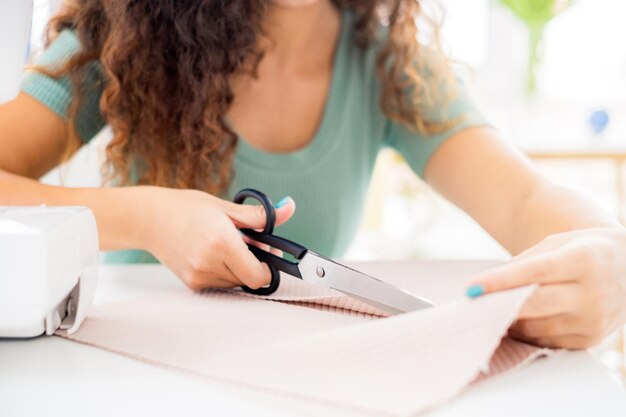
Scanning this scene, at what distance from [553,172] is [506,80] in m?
0.53

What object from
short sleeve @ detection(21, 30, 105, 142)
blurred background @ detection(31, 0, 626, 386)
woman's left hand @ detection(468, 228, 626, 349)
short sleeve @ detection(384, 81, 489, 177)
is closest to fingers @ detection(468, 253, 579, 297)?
woman's left hand @ detection(468, 228, 626, 349)

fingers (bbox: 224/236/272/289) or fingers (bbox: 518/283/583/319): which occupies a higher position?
fingers (bbox: 518/283/583/319)

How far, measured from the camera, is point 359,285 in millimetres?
624

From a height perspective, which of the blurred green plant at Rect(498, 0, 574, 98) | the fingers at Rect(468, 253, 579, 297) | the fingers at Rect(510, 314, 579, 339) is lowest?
the fingers at Rect(510, 314, 579, 339)

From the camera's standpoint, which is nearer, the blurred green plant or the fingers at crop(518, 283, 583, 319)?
the fingers at crop(518, 283, 583, 319)

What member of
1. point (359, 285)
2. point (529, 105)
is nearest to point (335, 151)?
point (359, 285)

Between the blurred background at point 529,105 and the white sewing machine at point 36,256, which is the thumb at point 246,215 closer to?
the white sewing machine at point 36,256

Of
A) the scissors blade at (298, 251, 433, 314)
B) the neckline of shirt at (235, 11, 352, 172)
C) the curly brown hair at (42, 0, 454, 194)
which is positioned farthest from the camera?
the neckline of shirt at (235, 11, 352, 172)

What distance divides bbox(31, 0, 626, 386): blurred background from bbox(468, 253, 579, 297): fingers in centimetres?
153

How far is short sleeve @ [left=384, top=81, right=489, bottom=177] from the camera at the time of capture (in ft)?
3.44

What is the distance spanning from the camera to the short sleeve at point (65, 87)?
0.98 metres

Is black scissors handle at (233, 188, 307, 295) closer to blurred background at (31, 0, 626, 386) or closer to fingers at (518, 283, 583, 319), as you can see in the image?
fingers at (518, 283, 583, 319)

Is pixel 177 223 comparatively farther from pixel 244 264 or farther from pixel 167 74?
pixel 167 74

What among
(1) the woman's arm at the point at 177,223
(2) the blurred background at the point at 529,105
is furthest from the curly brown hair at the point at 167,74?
(2) the blurred background at the point at 529,105
